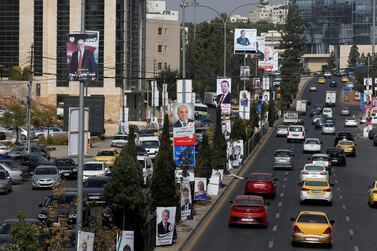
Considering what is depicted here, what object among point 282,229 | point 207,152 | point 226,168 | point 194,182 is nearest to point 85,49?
point 282,229

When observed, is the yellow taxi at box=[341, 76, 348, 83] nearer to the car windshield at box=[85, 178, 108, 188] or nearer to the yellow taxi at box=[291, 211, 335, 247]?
the car windshield at box=[85, 178, 108, 188]

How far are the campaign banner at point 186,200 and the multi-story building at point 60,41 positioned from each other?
3050 inches

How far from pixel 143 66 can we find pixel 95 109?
64.8 metres

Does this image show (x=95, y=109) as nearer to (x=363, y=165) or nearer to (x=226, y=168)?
(x=226, y=168)

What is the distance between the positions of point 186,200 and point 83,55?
610 inches

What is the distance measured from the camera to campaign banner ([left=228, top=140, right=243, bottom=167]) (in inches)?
2406

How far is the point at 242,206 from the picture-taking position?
36.3 metres

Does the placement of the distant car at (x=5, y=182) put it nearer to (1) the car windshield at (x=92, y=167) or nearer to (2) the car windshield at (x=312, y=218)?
(1) the car windshield at (x=92, y=167)

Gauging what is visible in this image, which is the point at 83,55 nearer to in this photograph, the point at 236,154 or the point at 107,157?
the point at 107,157

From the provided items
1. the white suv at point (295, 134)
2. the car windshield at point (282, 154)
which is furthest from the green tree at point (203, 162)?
the white suv at point (295, 134)

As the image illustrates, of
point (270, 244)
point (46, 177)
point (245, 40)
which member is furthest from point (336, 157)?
point (270, 244)

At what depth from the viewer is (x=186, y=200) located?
36.4 meters

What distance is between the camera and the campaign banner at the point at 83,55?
21656 millimetres

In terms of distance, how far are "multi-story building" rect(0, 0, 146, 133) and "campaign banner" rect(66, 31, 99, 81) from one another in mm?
92099
